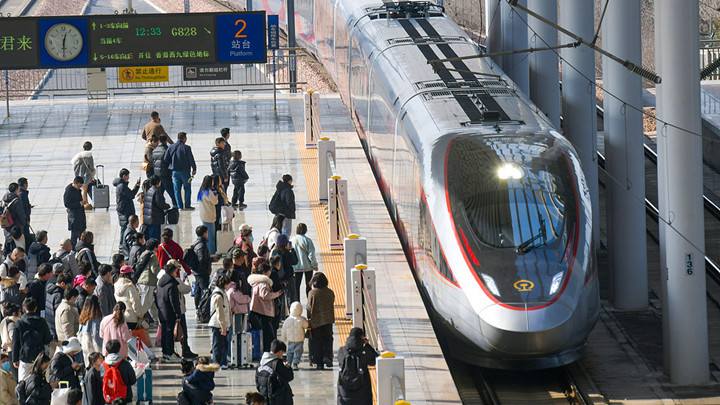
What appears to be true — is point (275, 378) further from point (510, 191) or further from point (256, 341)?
point (510, 191)

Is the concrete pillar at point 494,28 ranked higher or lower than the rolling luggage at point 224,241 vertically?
higher

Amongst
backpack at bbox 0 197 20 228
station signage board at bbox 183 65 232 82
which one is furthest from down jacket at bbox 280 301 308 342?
station signage board at bbox 183 65 232 82

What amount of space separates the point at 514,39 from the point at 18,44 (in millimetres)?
12319

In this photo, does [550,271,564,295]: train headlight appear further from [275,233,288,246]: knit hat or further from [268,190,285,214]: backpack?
[268,190,285,214]: backpack

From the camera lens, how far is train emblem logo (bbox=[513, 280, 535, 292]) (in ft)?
50.5

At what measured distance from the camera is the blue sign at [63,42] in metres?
28.7

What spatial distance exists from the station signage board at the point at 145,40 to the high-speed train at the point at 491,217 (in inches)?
371

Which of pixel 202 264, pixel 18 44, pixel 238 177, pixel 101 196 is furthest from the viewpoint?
pixel 18 44

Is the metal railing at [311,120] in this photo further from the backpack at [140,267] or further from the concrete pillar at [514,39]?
the backpack at [140,267]

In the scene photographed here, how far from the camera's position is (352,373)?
42.3 ft

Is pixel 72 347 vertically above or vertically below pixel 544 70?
below

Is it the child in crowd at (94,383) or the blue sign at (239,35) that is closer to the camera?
the child in crowd at (94,383)

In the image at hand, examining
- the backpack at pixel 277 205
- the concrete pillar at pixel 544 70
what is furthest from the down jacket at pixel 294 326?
the concrete pillar at pixel 544 70

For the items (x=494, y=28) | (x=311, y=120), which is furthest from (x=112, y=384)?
(x=494, y=28)
